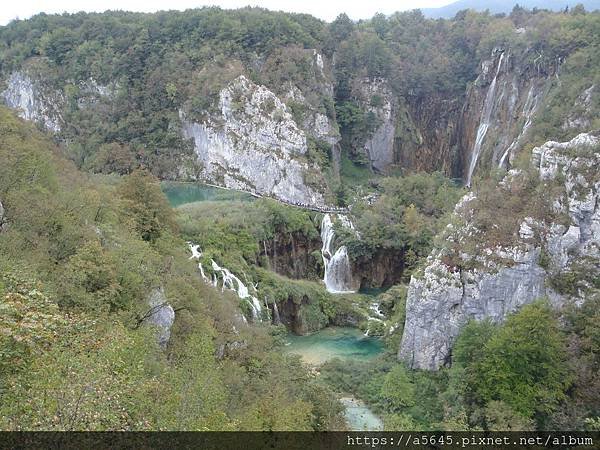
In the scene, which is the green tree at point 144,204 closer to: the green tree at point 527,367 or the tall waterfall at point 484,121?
the green tree at point 527,367

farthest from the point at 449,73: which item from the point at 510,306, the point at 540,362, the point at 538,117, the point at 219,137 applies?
the point at 540,362

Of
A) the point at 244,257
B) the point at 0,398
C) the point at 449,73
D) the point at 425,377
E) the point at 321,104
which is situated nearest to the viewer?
the point at 0,398

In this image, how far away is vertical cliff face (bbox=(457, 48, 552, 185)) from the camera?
5119cm

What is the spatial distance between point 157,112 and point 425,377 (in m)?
53.1

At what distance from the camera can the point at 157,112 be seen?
69.2 metres

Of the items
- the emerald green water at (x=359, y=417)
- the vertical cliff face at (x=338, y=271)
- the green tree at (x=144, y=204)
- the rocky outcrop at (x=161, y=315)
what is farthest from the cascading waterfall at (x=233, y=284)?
the rocky outcrop at (x=161, y=315)

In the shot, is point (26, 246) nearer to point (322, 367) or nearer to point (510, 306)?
point (322, 367)

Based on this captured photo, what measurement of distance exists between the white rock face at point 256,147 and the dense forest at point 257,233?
1641mm

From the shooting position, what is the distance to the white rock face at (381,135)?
→ 68.2 metres

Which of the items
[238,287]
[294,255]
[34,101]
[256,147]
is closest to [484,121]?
[256,147]

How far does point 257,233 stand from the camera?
4069 centimetres

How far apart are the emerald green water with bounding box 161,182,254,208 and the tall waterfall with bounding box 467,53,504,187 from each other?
23.2m

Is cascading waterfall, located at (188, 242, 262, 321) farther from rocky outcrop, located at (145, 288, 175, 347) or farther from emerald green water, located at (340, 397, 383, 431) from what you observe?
rocky outcrop, located at (145, 288, 175, 347)

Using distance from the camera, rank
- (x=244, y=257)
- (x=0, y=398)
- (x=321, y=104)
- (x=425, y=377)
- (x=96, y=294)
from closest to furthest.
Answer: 1. (x=0, y=398)
2. (x=96, y=294)
3. (x=425, y=377)
4. (x=244, y=257)
5. (x=321, y=104)
